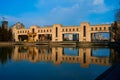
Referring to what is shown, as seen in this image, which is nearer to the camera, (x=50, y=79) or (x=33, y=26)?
(x=50, y=79)

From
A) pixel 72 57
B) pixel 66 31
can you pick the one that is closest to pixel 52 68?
pixel 72 57

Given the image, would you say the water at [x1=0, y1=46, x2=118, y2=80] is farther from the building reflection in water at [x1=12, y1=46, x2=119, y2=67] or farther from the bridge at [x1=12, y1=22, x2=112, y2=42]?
the bridge at [x1=12, y1=22, x2=112, y2=42]

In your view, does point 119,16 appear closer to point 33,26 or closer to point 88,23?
point 88,23

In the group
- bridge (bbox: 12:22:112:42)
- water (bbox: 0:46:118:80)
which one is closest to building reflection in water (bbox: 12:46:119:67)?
water (bbox: 0:46:118:80)

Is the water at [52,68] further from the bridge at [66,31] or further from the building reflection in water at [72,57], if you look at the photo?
the bridge at [66,31]

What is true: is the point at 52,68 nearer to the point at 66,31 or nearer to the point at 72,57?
the point at 72,57

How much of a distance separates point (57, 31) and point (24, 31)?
2199 cm

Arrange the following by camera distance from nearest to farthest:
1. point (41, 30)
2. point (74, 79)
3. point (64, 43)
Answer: point (74, 79) → point (64, 43) → point (41, 30)

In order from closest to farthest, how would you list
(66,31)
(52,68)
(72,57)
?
(52,68) → (72,57) → (66,31)

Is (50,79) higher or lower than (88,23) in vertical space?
lower

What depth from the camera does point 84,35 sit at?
9962 cm

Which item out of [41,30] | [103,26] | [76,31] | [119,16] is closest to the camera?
[119,16]

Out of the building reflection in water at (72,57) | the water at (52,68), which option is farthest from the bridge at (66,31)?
the water at (52,68)

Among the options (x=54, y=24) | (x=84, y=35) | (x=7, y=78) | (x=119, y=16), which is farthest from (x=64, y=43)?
(x=7, y=78)
